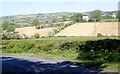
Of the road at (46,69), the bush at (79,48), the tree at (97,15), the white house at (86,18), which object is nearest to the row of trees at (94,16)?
the tree at (97,15)

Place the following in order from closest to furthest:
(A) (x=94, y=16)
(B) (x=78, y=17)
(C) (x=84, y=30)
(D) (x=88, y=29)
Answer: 1. (C) (x=84, y=30)
2. (D) (x=88, y=29)
3. (A) (x=94, y=16)
4. (B) (x=78, y=17)

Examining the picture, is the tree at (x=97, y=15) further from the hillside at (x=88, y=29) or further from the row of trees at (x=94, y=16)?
the hillside at (x=88, y=29)

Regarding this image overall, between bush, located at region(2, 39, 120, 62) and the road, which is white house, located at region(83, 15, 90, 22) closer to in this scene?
bush, located at region(2, 39, 120, 62)

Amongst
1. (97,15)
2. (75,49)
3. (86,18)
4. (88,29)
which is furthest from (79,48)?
(86,18)

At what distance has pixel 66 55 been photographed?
87.0 feet

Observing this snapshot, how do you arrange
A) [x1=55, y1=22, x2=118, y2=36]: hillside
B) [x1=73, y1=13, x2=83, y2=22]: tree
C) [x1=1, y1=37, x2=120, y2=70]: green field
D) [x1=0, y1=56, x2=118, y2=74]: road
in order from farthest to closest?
[x1=73, y1=13, x2=83, y2=22]: tree → [x1=55, y1=22, x2=118, y2=36]: hillside → [x1=1, y1=37, x2=120, y2=70]: green field → [x1=0, y1=56, x2=118, y2=74]: road

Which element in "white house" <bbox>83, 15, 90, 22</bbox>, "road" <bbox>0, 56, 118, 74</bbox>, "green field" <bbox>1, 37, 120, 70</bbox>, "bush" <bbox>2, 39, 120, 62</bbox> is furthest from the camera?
"white house" <bbox>83, 15, 90, 22</bbox>

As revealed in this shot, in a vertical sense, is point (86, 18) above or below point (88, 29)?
above

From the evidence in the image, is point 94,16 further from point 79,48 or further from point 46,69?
point 46,69

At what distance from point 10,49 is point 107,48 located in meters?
13.6

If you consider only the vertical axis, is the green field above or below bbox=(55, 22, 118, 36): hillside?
above

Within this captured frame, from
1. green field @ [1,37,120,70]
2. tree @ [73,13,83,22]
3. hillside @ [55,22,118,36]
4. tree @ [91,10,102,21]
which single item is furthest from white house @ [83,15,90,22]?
green field @ [1,37,120,70]

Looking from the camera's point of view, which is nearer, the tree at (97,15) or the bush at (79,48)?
the bush at (79,48)

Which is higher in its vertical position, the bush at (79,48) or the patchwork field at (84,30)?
the bush at (79,48)
